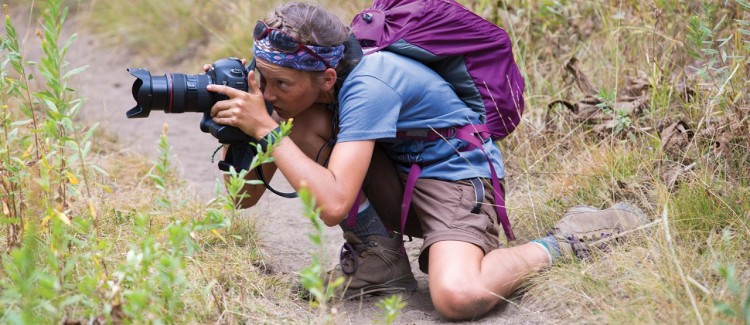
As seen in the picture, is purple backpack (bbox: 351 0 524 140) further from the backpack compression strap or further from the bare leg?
the bare leg

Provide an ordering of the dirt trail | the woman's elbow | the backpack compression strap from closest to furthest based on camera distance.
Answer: the woman's elbow
the dirt trail
the backpack compression strap

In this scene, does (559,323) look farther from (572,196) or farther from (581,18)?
(581,18)

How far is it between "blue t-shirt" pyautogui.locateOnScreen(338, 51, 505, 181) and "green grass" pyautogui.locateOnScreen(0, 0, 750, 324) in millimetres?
398

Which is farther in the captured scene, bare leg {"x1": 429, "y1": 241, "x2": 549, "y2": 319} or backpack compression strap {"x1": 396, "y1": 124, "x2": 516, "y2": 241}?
backpack compression strap {"x1": 396, "y1": 124, "x2": 516, "y2": 241}

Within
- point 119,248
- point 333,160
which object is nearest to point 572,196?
point 333,160

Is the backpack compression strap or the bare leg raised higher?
the backpack compression strap

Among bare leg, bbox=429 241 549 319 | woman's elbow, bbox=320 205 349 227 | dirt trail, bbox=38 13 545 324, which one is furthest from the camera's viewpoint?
dirt trail, bbox=38 13 545 324

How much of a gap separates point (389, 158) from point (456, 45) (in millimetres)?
451

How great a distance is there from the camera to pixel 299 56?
2506 mm

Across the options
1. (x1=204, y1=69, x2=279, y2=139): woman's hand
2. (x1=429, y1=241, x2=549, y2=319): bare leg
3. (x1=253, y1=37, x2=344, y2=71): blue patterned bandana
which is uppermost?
(x1=253, y1=37, x2=344, y2=71): blue patterned bandana

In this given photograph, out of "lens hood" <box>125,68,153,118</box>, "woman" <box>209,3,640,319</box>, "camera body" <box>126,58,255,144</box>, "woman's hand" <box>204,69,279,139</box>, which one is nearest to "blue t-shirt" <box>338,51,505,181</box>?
"woman" <box>209,3,640,319</box>

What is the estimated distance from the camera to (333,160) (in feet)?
8.04

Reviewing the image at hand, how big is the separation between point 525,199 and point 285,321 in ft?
4.13

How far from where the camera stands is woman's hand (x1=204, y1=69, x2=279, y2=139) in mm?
2471
